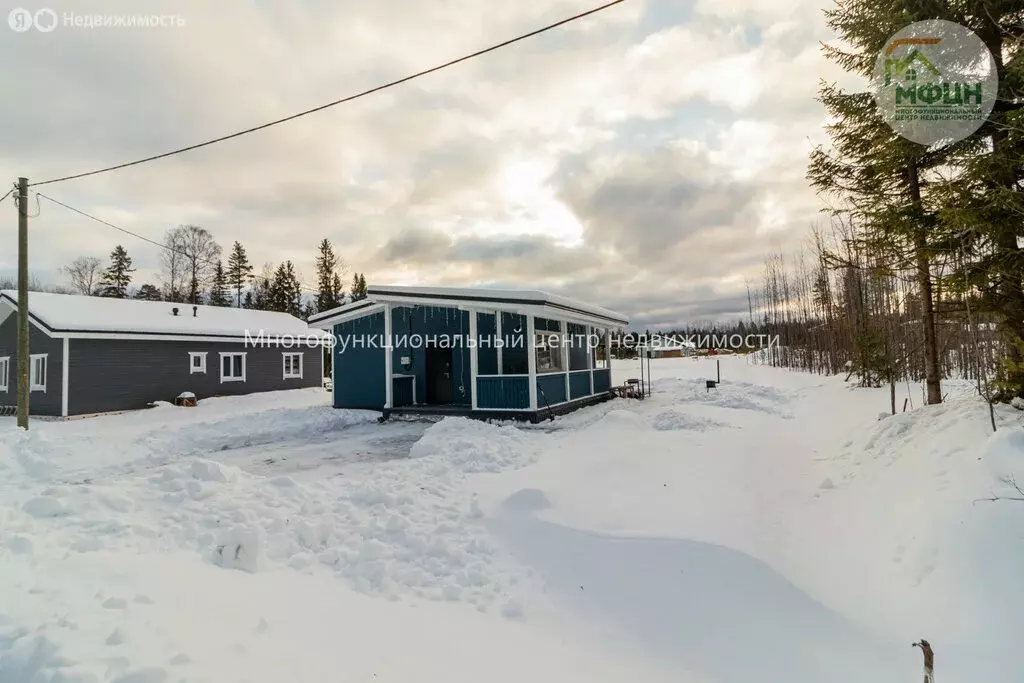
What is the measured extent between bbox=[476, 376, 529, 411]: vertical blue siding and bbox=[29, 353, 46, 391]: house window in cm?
1547

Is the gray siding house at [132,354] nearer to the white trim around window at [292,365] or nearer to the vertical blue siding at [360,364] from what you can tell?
the white trim around window at [292,365]

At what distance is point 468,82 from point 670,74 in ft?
11.7

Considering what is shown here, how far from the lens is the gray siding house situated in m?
15.3

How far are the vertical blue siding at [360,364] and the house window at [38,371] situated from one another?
33.2ft

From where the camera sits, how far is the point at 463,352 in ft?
44.3

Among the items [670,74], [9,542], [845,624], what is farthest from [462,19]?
[845,624]

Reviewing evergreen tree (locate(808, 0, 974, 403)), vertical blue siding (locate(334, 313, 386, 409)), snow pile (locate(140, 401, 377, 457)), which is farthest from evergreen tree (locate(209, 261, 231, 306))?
evergreen tree (locate(808, 0, 974, 403))

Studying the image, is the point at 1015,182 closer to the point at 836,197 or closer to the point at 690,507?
the point at 836,197

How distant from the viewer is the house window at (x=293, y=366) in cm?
2142

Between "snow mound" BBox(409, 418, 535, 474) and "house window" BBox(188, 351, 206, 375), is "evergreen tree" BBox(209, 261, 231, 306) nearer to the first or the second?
"house window" BBox(188, 351, 206, 375)

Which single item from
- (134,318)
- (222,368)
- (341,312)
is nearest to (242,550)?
(341,312)

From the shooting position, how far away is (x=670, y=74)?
26.2ft

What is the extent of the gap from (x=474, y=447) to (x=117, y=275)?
4801cm

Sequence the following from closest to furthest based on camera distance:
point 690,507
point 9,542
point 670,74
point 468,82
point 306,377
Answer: point 9,542
point 690,507
point 468,82
point 670,74
point 306,377
